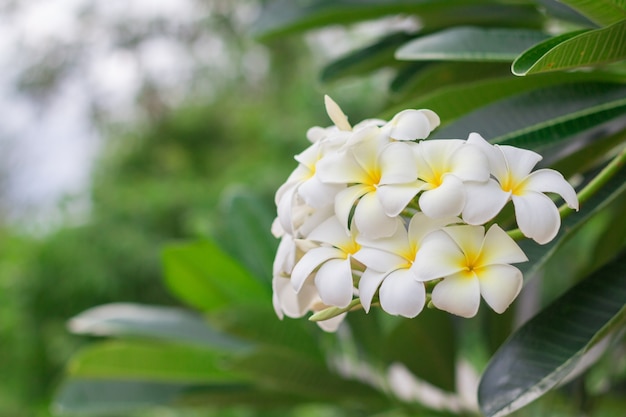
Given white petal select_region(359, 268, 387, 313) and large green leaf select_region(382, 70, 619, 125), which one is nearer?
white petal select_region(359, 268, 387, 313)

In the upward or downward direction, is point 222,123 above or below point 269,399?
above

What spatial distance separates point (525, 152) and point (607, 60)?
4.3 inches

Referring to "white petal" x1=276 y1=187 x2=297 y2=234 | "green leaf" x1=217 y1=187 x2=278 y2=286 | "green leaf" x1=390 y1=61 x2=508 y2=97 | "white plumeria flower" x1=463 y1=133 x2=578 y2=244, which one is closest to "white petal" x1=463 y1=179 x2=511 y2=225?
"white plumeria flower" x1=463 y1=133 x2=578 y2=244

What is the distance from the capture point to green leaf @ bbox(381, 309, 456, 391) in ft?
2.56

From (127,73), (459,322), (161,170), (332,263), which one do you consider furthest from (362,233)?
(127,73)

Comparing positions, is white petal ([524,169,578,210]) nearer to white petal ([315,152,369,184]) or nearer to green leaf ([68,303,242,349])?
white petal ([315,152,369,184])

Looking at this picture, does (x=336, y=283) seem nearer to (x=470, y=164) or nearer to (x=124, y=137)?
(x=470, y=164)

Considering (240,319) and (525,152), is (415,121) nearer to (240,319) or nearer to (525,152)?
(525,152)

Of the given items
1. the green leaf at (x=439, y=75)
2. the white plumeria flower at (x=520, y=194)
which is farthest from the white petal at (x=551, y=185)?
the green leaf at (x=439, y=75)

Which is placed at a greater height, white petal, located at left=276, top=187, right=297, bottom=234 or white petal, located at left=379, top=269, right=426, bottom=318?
white petal, located at left=276, top=187, right=297, bottom=234

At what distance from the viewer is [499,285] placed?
0.37 m

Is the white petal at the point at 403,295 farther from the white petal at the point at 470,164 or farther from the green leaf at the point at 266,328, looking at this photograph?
the green leaf at the point at 266,328

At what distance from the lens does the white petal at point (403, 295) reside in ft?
1.19

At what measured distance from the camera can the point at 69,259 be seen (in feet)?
9.36
